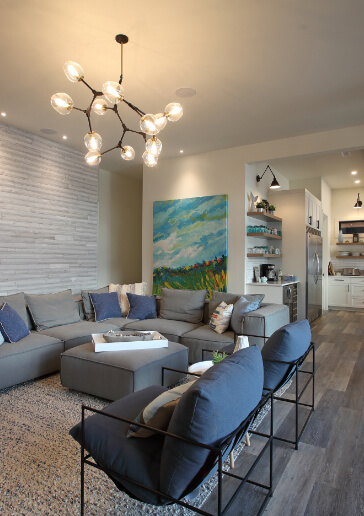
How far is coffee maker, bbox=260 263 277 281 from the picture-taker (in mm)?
6092

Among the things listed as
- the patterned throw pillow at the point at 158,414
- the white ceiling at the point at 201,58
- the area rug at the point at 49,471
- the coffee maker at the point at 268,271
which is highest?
the white ceiling at the point at 201,58

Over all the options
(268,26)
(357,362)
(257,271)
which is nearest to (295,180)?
(257,271)

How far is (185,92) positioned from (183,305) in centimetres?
245

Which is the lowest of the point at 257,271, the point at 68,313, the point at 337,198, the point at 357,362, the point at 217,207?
the point at 357,362

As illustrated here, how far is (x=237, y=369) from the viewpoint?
55.0 inches

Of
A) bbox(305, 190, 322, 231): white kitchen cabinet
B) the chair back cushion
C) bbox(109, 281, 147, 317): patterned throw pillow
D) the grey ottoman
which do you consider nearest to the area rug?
the grey ottoman

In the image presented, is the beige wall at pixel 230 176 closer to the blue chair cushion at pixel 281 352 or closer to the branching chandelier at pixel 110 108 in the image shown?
the branching chandelier at pixel 110 108

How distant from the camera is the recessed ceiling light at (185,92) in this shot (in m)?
3.64

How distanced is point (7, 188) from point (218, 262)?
3.19 metres

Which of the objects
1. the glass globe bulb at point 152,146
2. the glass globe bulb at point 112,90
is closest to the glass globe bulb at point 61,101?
the glass globe bulb at point 112,90

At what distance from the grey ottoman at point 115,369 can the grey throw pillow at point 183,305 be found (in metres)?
1.15

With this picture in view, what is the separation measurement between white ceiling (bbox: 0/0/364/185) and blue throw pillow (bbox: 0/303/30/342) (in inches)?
91.7

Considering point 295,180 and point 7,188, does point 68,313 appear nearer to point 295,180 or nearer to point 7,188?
point 7,188

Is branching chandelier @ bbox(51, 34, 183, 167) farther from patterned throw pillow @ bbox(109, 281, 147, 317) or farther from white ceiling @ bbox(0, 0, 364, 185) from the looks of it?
patterned throw pillow @ bbox(109, 281, 147, 317)
